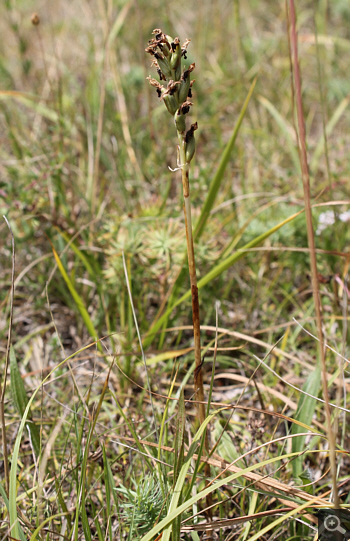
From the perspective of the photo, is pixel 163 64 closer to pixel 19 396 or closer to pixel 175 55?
pixel 175 55

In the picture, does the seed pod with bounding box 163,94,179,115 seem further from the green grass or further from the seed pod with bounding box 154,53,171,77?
the green grass

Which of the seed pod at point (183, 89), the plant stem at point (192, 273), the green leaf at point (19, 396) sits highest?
the seed pod at point (183, 89)

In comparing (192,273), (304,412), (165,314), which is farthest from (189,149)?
(304,412)

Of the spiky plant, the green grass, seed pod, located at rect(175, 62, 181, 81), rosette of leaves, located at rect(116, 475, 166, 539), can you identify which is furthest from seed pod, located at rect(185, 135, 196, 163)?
rosette of leaves, located at rect(116, 475, 166, 539)

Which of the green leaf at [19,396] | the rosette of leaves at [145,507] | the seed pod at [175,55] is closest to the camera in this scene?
the seed pod at [175,55]

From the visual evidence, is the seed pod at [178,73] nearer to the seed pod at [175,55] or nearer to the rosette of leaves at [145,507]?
the seed pod at [175,55]

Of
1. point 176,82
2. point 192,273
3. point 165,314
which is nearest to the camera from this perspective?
point 176,82

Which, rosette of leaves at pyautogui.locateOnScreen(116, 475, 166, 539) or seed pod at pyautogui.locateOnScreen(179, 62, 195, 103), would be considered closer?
seed pod at pyautogui.locateOnScreen(179, 62, 195, 103)

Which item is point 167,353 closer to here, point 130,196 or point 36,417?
point 36,417

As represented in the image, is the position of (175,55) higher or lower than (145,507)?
higher

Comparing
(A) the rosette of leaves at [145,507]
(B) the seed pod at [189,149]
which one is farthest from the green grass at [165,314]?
(B) the seed pod at [189,149]
